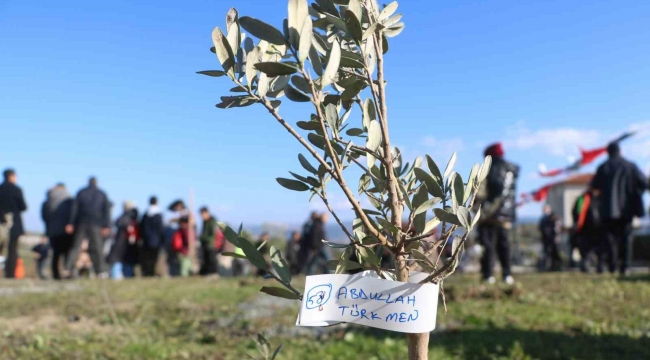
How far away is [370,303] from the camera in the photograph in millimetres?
1327

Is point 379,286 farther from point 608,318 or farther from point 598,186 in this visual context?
point 598,186

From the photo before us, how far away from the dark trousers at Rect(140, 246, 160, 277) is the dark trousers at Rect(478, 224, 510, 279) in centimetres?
805

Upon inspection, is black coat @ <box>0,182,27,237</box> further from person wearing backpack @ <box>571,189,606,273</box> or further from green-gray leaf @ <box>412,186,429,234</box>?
green-gray leaf @ <box>412,186,429,234</box>

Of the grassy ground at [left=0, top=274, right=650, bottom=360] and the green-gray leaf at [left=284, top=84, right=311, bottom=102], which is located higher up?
the green-gray leaf at [left=284, top=84, right=311, bottom=102]

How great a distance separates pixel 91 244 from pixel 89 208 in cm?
70

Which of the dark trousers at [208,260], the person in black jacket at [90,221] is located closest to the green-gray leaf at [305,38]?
the person in black jacket at [90,221]

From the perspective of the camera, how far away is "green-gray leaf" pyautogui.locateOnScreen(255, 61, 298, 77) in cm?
109

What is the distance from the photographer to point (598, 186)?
9469 millimetres

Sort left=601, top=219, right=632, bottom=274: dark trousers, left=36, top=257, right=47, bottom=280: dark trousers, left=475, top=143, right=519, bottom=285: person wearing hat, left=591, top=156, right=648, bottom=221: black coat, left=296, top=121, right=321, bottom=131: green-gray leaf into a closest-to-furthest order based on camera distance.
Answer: left=296, top=121, right=321, bottom=131: green-gray leaf
left=475, top=143, right=519, bottom=285: person wearing hat
left=591, top=156, right=648, bottom=221: black coat
left=601, top=219, right=632, bottom=274: dark trousers
left=36, top=257, right=47, bottom=280: dark trousers

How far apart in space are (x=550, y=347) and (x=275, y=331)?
7.18 feet

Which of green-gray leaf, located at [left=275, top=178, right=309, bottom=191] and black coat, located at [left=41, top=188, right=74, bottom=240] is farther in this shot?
black coat, located at [left=41, top=188, right=74, bottom=240]

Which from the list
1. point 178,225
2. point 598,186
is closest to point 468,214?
point 598,186

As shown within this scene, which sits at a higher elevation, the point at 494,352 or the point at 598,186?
the point at 598,186

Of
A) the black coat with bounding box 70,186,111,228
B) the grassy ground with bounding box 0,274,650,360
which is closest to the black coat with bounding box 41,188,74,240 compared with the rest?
the black coat with bounding box 70,186,111,228
